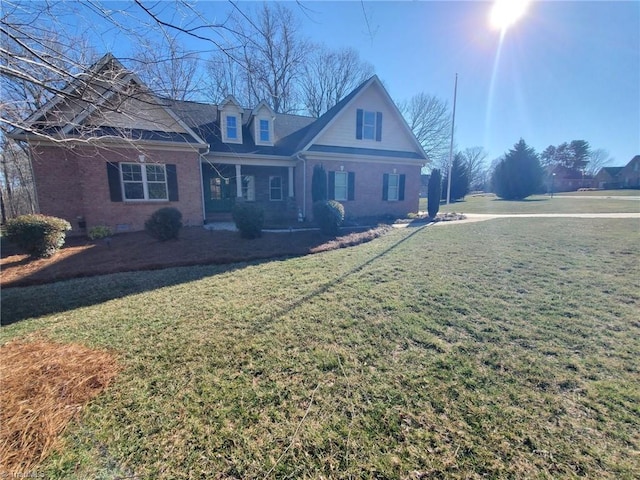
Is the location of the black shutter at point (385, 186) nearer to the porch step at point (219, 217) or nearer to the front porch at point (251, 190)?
the front porch at point (251, 190)

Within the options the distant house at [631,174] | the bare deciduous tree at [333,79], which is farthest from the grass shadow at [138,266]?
the distant house at [631,174]

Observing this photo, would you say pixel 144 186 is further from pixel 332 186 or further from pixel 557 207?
pixel 557 207

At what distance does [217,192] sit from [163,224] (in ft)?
18.3

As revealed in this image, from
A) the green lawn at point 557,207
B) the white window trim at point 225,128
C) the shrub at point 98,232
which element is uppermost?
the white window trim at point 225,128

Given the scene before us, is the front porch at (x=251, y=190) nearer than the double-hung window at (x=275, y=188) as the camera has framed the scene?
Yes

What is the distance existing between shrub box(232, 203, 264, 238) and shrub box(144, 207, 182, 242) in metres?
1.93

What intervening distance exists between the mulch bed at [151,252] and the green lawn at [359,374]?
1.22 meters

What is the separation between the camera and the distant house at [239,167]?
10.2 meters

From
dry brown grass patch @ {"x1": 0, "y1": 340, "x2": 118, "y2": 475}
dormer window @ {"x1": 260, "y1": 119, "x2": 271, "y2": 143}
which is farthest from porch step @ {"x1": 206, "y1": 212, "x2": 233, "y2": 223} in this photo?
dry brown grass patch @ {"x1": 0, "y1": 340, "x2": 118, "y2": 475}

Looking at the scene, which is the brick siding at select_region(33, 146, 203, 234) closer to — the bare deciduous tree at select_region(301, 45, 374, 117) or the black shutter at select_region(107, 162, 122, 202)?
the black shutter at select_region(107, 162, 122, 202)

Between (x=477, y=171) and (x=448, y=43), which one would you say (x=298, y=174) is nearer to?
(x=448, y=43)

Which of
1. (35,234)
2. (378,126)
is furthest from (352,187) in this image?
(35,234)

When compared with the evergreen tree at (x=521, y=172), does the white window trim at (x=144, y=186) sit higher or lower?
lower

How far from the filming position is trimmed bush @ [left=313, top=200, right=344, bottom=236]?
1019 centimetres
